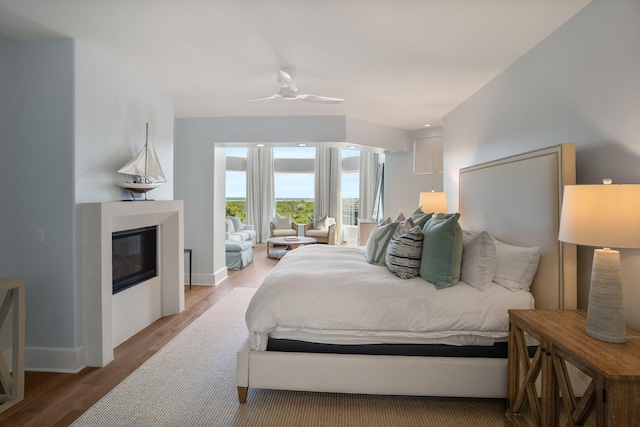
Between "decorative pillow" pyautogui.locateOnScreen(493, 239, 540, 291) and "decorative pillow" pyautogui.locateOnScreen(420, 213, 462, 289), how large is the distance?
0.99 feet

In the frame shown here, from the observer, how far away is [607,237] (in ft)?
5.10

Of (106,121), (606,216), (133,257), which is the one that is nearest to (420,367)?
(606,216)

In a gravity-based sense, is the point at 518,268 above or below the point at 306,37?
below

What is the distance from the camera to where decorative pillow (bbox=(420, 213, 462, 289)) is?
7.55 feet

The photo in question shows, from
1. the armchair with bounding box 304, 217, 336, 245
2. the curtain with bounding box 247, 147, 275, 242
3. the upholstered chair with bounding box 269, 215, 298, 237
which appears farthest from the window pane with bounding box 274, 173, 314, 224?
the armchair with bounding box 304, 217, 336, 245

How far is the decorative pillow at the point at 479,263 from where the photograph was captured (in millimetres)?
2276

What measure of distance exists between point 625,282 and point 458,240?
0.90 m

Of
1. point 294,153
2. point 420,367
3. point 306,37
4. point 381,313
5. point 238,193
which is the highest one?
point 294,153

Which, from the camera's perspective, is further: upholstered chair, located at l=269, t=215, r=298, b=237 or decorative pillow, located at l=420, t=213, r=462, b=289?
upholstered chair, located at l=269, t=215, r=298, b=237

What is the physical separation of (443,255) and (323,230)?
6611 millimetres

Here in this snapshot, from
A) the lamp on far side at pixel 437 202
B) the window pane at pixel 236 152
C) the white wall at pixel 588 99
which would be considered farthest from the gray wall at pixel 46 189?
the window pane at pixel 236 152

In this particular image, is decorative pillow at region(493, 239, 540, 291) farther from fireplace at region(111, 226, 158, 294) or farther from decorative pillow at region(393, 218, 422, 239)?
fireplace at region(111, 226, 158, 294)

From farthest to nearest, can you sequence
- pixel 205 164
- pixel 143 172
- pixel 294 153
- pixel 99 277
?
pixel 294 153
pixel 205 164
pixel 143 172
pixel 99 277

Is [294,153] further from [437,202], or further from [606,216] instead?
[606,216]
